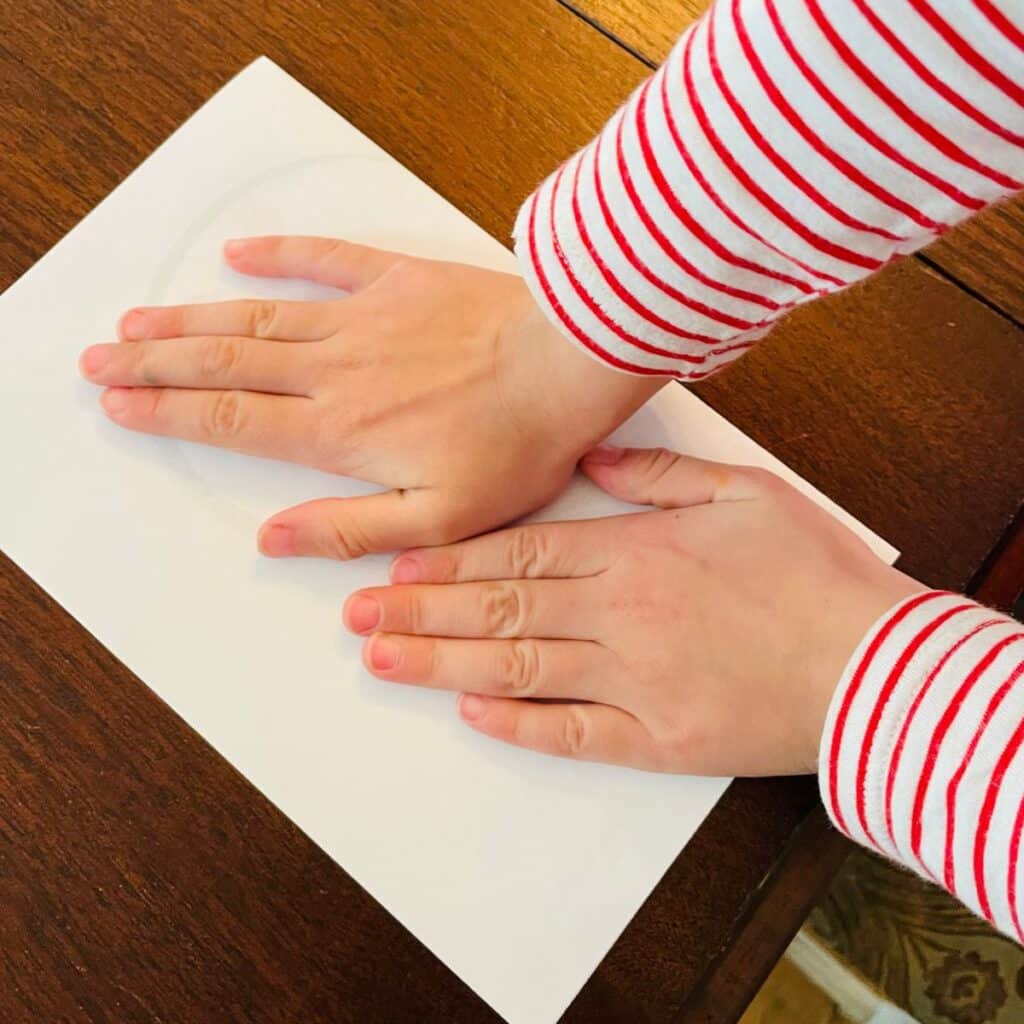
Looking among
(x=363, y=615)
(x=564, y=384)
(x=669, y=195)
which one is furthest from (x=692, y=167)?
(x=363, y=615)

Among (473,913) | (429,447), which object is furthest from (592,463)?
(473,913)

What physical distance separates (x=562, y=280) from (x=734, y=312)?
62 mm

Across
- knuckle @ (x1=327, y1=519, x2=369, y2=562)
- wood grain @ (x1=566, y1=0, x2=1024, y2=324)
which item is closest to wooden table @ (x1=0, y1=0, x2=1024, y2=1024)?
wood grain @ (x1=566, y1=0, x2=1024, y2=324)

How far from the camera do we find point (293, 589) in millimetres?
488

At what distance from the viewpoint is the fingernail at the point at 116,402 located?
50 centimetres

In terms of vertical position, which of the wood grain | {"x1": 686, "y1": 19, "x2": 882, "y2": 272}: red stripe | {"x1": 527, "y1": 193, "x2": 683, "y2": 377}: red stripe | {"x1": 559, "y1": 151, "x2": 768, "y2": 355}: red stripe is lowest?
{"x1": 527, "y1": 193, "x2": 683, "y2": 377}: red stripe

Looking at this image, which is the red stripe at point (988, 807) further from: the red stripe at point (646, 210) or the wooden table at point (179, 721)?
the red stripe at point (646, 210)

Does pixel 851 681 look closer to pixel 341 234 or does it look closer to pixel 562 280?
pixel 562 280

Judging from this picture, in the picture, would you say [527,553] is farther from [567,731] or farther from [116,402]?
[116,402]

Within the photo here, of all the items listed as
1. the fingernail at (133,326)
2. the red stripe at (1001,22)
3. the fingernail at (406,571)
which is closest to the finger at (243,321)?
the fingernail at (133,326)

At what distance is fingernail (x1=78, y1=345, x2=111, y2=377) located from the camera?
51 cm

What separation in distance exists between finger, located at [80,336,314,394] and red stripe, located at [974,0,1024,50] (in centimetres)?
32

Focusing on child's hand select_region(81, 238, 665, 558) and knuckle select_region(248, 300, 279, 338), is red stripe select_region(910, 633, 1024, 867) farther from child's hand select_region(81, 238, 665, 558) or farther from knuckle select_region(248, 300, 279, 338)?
knuckle select_region(248, 300, 279, 338)

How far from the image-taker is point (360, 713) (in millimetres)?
472
